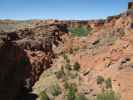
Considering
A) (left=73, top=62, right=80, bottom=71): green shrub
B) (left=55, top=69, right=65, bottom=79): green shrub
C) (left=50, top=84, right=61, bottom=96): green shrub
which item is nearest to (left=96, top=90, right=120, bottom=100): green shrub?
(left=50, top=84, right=61, bottom=96): green shrub

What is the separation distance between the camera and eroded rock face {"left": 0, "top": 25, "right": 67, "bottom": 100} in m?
18.8

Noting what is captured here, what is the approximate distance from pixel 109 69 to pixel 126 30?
348 inches

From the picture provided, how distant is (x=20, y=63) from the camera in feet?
78.6

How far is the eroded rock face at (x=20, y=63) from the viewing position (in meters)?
18.8

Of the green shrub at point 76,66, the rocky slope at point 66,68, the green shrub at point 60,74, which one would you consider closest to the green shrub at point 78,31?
the rocky slope at point 66,68

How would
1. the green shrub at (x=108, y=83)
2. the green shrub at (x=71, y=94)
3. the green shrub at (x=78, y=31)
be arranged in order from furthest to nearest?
the green shrub at (x=78, y=31)
the green shrub at (x=108, y=83)
the green shrub at (x=71, y=94)

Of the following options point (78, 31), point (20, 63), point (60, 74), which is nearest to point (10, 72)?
point (20, 63)

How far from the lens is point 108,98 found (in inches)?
722

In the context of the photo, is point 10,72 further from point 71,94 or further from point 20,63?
point 71,94

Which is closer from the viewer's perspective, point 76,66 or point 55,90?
point 55,90

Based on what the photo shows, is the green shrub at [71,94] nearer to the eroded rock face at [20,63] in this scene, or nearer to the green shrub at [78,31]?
the eroded rock face at [20,63]

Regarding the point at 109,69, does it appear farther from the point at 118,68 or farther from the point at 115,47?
the point at 115,47

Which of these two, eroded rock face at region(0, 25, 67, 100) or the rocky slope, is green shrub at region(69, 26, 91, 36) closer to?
eroded rock face at region(0, 25, 67, 100)

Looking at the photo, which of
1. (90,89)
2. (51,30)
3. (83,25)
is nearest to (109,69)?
(90,89)
